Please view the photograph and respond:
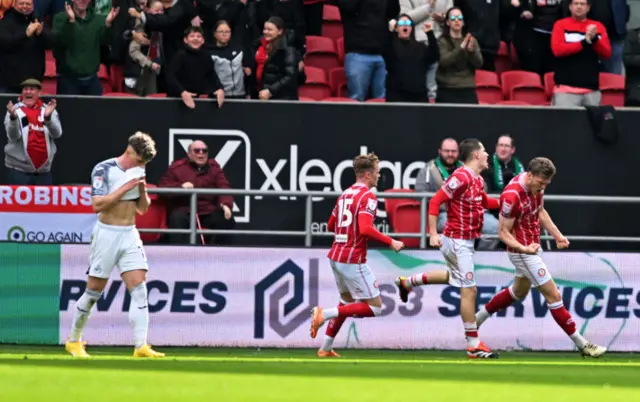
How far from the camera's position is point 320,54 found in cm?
1922

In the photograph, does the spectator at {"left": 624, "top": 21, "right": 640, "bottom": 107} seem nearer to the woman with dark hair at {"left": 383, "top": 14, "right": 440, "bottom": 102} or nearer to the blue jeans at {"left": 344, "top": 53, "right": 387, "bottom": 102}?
the woman with dark hair at {"left": 383, "top": 14, "right": 440, "bottom": 102}

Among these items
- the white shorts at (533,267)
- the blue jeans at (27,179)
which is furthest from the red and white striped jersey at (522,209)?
the blue jeans at (27,179)

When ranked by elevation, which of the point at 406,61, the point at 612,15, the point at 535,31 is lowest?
the point at 406,61

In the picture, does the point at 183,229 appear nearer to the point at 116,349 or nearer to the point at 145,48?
the point at 116,349

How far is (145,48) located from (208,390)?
347 inches

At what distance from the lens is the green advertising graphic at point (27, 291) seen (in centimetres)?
1524

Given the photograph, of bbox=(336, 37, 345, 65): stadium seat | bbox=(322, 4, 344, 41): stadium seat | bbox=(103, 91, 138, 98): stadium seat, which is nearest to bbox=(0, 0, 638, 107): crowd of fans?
bbox=(103, 91, 138, 98): stadium seat

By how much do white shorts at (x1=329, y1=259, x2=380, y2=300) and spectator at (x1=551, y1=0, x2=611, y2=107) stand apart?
212 inches

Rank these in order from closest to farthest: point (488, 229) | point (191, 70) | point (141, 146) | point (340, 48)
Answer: point (141, 146)
point (488, 229)
point (191, 70)
point (340, 48)

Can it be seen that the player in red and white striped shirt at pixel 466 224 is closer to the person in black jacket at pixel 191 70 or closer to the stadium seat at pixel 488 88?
the person in black jacket at pixel 191 70

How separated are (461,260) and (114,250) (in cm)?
336

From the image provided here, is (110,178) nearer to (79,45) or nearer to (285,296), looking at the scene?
(285,296)

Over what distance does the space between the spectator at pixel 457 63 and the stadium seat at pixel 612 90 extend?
1902 millimetres

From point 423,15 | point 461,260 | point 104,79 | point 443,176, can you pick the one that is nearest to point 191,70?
point 104,79
